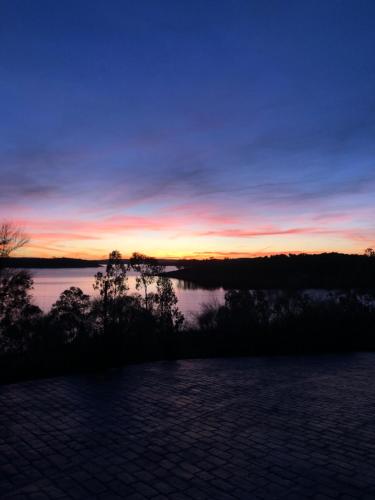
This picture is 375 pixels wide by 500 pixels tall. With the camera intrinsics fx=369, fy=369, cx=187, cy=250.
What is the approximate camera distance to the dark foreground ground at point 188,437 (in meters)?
3.95

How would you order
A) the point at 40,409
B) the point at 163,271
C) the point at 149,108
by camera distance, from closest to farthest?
the point at 40,409, the point at 149,108, the point at 163,271

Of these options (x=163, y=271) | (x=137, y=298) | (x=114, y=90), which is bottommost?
(x=137, y=298)

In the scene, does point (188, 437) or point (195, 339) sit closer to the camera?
point (188, 437)

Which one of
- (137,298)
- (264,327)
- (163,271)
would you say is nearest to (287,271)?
(163,271)

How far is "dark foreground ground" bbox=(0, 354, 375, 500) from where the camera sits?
3947 millimetres

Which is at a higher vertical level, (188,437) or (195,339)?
(188,437)

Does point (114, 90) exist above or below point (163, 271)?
above

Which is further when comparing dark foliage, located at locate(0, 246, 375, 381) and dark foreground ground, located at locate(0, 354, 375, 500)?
dark foliage, located at locate(0, 246, 375, 381)

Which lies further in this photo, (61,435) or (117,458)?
(61,435)

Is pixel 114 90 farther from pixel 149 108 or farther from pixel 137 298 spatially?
pixel 137 298

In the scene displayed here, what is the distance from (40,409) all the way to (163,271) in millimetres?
32999

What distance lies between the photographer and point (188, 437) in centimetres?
525

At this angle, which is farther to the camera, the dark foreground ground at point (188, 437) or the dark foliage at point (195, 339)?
the dark foliage at point (195, 339)

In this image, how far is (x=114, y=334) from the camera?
397 inches
